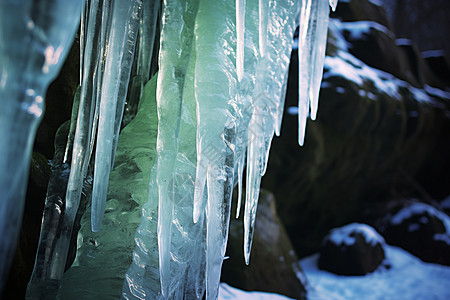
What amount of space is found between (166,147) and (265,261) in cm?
228

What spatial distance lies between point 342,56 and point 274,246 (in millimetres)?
2687

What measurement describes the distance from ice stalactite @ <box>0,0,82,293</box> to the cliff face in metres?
4.05

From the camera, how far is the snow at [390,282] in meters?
4.17

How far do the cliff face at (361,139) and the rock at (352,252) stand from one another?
22.6 inches

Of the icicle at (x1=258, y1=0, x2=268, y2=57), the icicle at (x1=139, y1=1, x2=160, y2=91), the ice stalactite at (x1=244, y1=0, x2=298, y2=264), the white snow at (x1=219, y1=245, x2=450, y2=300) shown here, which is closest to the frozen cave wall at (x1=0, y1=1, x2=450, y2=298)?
the white snow at (x1=219, y1=245, x2=450, y2=300)

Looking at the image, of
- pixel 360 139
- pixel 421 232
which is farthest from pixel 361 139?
pixel 421 232

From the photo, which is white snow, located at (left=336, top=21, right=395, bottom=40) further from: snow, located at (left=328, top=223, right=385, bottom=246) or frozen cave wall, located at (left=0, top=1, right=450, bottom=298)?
snow, located at (left=328, top=223, right=385, bottom=246)

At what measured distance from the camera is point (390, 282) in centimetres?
451

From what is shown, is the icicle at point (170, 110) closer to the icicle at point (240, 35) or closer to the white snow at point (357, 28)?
the icicle at point (240, 35)

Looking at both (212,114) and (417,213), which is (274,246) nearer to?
(212,114)

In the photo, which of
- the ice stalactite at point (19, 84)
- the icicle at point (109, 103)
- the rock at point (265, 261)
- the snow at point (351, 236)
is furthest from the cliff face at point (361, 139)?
the ice stalactite at point (19, 84)

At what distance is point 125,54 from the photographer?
146 centimetres

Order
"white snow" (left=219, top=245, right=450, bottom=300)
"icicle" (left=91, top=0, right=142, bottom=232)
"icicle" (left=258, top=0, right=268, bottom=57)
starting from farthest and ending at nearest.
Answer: "white snow" (left=219, top=245, right=450, bottom=300), "icicle" (left=258, top=0, right=268, bottom=57), "icicle" (left=91, top=0, right=142, bottom=232)

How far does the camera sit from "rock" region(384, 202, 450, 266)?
5160 mm
